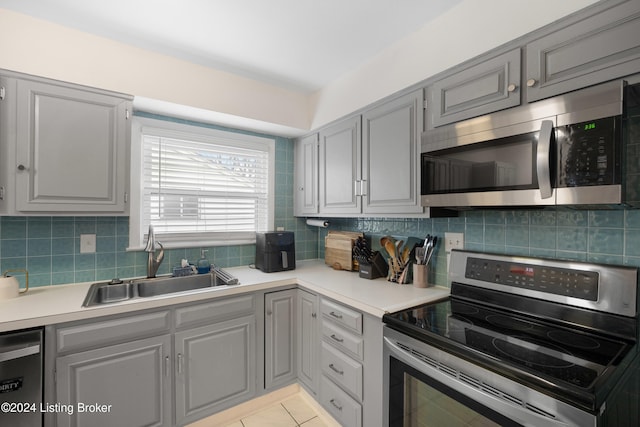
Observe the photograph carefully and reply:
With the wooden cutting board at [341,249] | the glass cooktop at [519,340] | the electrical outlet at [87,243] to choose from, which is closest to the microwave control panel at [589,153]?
the glass cooktop at [519,340]

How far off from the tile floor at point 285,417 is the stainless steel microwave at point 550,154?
5.30 feet

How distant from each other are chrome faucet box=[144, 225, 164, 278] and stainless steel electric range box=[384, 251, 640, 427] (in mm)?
1667

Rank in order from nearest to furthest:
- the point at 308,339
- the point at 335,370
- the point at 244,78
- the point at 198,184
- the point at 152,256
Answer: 1. the point at 335,370
2. the point at 308,339
3. the point at 152,256
4. the point at 244,78
5. the point at 198,184

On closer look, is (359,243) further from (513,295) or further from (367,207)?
(513,295)

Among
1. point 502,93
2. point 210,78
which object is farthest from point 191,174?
point 502,93

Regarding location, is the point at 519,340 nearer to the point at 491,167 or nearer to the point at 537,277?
the point at 537,277

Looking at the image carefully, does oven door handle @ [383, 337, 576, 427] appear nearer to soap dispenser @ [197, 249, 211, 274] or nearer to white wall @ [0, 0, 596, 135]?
white wall @ [0, 0, 596, 135]

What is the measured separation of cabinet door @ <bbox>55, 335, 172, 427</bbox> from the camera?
4.65 ft

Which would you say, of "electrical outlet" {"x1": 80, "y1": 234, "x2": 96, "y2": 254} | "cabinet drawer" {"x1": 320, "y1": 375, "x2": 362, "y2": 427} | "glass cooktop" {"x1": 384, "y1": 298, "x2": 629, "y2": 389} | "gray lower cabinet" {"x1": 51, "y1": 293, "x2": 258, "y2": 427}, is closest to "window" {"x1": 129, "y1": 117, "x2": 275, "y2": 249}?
"electrical outlet" {"x1": 80, "y1": 234, "x2": 96, "y2": 254}

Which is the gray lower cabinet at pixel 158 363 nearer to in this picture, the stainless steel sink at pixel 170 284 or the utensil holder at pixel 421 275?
the stainless steel sink at pixel 170 284

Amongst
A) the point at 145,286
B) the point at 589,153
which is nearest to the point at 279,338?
the point at 145,286

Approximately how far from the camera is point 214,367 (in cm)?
182

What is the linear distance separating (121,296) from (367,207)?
69.0 inches

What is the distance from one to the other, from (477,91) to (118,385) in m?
2.33
